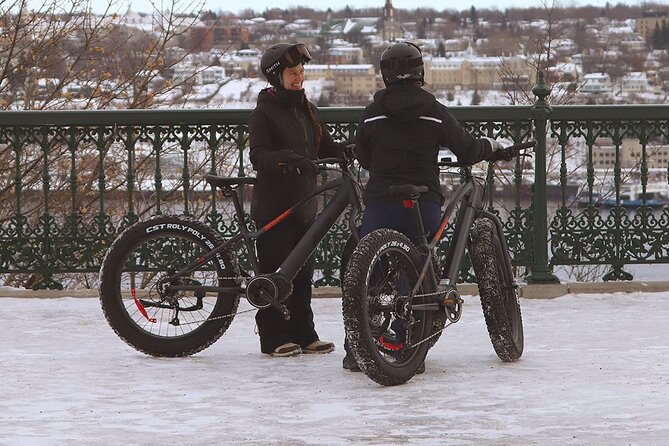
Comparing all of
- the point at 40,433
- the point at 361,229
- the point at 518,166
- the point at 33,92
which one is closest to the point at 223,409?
the point at 40,433

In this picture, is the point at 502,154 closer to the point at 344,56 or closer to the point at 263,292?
the point at 263,292

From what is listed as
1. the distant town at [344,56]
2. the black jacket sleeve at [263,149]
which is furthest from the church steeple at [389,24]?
the black jacket sleeve at [263,149]

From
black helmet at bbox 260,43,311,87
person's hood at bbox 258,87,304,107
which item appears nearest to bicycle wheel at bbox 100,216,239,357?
person's hood at bbox 258,87,304,107

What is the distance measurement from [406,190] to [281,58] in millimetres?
1188

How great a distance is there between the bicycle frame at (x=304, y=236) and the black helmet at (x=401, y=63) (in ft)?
2.02

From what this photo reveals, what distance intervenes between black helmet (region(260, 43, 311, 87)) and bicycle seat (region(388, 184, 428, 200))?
3.38 feet

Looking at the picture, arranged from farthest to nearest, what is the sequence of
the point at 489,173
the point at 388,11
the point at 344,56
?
the point at 388,11 < the point at 344,56 < the point at 489,173

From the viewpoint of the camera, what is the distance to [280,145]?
761cm

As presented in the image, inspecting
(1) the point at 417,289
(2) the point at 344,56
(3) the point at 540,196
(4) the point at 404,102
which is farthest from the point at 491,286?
(2) the point at 344,56

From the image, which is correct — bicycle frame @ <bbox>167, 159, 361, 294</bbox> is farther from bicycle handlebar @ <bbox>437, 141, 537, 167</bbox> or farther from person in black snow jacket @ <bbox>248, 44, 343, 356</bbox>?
bicycle handlebar @ <bbox>437, 141, 537, 167</bbox>

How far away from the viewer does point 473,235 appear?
7.31 meters

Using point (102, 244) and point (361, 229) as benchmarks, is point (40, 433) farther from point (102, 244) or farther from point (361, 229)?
point (102, 244)

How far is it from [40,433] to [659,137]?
20.3ft

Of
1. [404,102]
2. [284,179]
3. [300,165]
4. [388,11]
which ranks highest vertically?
[404,102]
